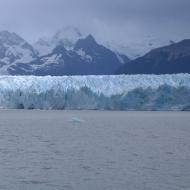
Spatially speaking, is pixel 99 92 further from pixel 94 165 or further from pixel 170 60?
Result: pixel 170 60

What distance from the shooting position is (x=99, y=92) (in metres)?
61.0

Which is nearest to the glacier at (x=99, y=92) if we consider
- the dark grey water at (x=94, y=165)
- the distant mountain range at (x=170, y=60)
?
the dark grey water at (x=94, y=165)

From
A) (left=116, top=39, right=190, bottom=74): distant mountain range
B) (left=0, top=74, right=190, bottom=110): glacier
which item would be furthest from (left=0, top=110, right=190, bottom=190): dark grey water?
(left=116, top=39, right=190, bottom=74): distant mountain range

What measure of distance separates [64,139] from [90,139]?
5.20 ft

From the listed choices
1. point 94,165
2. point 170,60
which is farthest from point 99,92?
point 170,60

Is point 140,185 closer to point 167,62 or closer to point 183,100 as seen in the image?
point 183,100

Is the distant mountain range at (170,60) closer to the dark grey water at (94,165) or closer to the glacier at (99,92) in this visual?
the glacier at (99,92)

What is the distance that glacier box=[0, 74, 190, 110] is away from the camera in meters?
60.0

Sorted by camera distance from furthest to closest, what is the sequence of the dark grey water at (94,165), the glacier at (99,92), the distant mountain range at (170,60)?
the distant mountain range at (170,60), the glacier at (99,92), the dark grey water at (94,165)

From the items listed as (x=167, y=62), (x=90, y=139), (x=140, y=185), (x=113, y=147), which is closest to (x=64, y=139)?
(x=90, y=139)

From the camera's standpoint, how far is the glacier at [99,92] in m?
60.0

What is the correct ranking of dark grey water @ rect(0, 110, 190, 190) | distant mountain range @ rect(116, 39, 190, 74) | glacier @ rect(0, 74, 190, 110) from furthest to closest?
distant mountain range @ rect(116, 39, 190, 74) → glacier @ rect(0, 74, 190, 110) → dark grey water @ rect(0, 110, 190, 190)

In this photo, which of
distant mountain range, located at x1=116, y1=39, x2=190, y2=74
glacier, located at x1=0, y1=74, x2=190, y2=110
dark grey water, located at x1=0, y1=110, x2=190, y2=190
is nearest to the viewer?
dark grey water, located at x1=0, y1=110, x2=190, y2=190

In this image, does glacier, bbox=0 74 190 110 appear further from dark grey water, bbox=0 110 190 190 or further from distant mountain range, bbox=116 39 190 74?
distant mountain range, bbox=116 39 190 74
